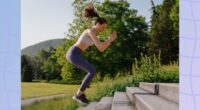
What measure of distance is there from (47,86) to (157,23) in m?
1.01

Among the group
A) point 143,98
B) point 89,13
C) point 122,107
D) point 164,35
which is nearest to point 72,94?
point 122,107

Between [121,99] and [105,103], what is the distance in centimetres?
15

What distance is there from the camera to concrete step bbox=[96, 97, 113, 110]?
3650 millimetres

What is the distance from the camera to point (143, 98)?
3.55m

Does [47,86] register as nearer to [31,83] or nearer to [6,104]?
[31,83]

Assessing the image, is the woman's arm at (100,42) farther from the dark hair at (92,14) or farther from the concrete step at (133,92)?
the concrete step at (133,92)

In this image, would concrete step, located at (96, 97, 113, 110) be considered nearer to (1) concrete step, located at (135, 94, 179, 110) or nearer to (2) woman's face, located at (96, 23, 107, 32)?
(1) concrete step, located at (135, 94, 179, 110)

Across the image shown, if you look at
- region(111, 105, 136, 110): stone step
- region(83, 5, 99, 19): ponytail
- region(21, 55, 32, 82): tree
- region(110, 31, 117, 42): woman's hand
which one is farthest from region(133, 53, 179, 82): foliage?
region(21, 55, 32, 82): tree

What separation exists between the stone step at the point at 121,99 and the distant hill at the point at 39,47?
63 centimetres

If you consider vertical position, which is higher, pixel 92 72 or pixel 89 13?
pixel 89 13

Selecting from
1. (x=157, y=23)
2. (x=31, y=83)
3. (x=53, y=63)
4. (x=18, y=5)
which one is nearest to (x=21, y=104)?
(x=31, y=83)

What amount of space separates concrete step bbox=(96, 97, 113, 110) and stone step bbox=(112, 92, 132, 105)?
56 mm

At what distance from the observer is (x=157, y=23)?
3.73 metres

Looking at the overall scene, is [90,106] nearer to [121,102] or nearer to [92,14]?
[121,102]
